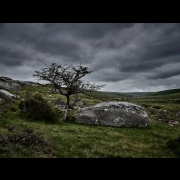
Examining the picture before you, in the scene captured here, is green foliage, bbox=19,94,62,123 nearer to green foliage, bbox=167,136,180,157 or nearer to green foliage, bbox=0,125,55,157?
green foliage, bbox=0,125,55,157

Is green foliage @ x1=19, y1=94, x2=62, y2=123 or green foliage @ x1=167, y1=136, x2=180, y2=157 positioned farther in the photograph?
green foliage @ x1=19, y1=94, x2=62, y2=123

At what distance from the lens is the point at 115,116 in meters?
21.5

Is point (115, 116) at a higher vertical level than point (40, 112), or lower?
lower

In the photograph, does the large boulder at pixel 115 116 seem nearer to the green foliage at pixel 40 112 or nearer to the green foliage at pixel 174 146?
the green foliage at pixel 40 112

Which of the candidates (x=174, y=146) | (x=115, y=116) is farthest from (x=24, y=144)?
(x=115, y=116)

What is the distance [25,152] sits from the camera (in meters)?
9.16

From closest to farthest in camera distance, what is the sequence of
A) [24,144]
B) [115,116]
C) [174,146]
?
[24,144] → [174,146] → [115,116]

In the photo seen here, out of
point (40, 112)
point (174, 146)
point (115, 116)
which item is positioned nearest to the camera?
point (174, 146)

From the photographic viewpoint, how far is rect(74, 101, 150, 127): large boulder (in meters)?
21.2

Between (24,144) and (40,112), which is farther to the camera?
(40,112)

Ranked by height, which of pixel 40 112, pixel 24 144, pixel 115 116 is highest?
pixel 40 112

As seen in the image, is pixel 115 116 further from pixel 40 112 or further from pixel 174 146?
pixel 174 146

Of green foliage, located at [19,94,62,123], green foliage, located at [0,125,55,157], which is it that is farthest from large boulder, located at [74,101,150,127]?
green foliage, located at [0,125,55,157]

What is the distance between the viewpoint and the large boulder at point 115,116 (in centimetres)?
2117
